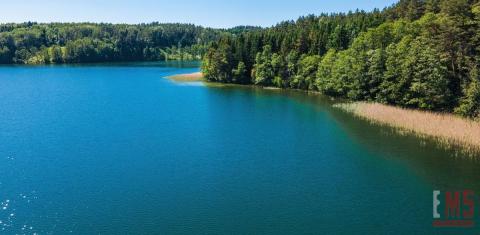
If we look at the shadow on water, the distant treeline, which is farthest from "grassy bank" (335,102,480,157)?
the distant treeline

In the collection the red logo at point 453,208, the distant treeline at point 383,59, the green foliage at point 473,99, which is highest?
the distant treeline at point 383,59

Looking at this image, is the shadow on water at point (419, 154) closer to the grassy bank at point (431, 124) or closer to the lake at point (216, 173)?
the lake at point (216, 173)

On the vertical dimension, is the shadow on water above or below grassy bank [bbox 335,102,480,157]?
below

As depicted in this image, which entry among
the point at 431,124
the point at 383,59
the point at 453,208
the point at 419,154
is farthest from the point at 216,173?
the point at 383,59

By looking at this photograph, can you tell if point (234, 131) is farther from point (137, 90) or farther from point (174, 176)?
point (137, 90)

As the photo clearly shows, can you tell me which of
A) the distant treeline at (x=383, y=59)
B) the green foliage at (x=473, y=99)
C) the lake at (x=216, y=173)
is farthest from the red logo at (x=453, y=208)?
the distant treeline at (x=383, y=59)

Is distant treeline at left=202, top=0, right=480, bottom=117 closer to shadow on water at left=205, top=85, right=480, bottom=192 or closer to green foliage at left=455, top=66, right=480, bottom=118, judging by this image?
green foliage at left=455, top=66, right=480, bottom=118
